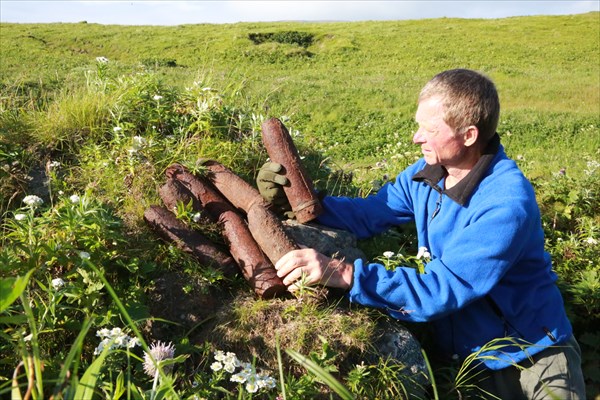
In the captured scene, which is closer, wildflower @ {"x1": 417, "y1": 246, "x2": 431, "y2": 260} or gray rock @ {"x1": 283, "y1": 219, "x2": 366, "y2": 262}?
wildflower @ {"x1": 417, "y1": 246, "x2": 431, "y2": 260}

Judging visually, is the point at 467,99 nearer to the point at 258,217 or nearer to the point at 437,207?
the point at 437,207

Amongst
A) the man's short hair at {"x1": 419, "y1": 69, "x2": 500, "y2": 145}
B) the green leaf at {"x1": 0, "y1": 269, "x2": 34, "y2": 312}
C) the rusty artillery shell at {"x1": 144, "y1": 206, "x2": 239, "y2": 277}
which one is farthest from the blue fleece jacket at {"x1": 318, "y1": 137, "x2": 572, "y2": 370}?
the green leaf at {"x1": 0, "y1": 269, "x2": 34, "y2": 312}

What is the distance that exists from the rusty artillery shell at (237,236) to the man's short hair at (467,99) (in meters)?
1.39

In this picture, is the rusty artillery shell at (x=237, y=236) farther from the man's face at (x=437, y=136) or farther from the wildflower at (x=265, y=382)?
the man's face at (x=437, y=136)

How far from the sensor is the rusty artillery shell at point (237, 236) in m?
3.18

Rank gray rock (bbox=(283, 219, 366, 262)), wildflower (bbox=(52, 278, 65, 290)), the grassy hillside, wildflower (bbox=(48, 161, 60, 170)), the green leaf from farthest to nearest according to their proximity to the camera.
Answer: the grassy hillside → wildflower (bbox=(48, 161, 60, 170)) → gray rock (bbox=(283, 219, 366, 262)) → wildflower (bbox=(52, 278, 65, 290)) → the green leaf

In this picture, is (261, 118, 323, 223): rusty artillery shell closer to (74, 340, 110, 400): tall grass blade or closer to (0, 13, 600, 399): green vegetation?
(0, 13, 600, 399): green vegetation

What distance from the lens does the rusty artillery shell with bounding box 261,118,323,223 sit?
12.2ft

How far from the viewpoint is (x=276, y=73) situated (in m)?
24.9

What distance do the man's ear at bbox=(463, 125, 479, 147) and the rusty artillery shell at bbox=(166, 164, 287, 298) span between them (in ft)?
4.54

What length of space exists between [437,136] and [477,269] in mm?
825

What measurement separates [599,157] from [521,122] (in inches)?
149

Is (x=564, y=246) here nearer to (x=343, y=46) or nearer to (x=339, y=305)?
(x=339, y=305)

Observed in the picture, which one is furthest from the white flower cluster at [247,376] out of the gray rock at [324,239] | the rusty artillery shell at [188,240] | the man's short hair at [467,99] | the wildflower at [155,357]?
the man's short hair at [467,99]
